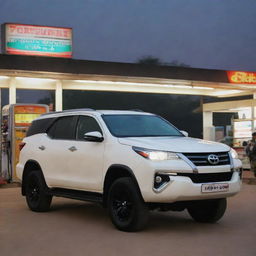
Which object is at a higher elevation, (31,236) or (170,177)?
(170,177)

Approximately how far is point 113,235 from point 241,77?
1762cm

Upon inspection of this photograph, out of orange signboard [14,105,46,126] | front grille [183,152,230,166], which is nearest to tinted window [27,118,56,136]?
front grille [183,152,230,166]

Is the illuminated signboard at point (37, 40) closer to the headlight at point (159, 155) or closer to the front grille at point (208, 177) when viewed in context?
the headlight at point (159, 155)

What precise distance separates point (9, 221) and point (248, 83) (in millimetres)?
17017

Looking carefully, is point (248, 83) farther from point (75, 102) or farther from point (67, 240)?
point (75, 102)

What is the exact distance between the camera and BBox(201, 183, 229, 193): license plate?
8.60m

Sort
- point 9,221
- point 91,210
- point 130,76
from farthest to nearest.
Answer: point 130,76 < point 91,210 < point 9,221

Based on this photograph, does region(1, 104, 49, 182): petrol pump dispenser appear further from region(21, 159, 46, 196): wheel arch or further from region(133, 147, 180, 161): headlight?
region(133, 147, 180, 161): headlight

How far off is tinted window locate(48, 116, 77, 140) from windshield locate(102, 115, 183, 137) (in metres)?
0.87

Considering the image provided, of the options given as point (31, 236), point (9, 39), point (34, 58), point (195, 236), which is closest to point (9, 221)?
point (31, 236)

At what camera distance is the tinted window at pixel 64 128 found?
10688mm

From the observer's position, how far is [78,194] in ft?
33.2

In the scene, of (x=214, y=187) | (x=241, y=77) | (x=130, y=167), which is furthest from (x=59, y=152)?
(x=241, y=77)

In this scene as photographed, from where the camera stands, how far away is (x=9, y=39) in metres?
24.5
